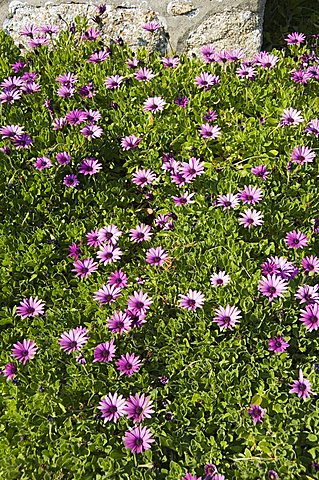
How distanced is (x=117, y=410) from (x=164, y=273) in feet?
2.30

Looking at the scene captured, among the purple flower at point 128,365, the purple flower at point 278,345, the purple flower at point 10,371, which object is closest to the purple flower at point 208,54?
the purple flower at point 278,345

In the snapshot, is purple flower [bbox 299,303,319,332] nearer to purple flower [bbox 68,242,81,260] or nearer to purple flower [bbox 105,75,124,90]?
purple flower [bbox 68,242,81,260]

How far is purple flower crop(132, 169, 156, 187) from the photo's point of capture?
A: 3.26m

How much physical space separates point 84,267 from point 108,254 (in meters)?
0.12

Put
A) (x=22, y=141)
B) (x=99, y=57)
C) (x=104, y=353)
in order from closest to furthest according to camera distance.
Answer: (x=104, y=353), (x=22, y=141), (x=99, y=57)

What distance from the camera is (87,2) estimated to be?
13.8 feet

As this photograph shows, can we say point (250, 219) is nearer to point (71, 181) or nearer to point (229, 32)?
point (71, 181)

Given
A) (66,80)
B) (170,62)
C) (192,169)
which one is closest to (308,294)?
(192,169)

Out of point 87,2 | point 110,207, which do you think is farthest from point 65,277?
point 87,2

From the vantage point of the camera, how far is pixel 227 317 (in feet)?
8.23

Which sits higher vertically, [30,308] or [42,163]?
[42,163]

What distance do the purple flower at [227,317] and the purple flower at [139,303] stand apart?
0.29 meters

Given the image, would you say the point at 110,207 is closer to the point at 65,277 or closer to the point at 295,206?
the point at 65,277

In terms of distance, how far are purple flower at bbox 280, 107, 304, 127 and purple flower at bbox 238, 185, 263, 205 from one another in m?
0.55
